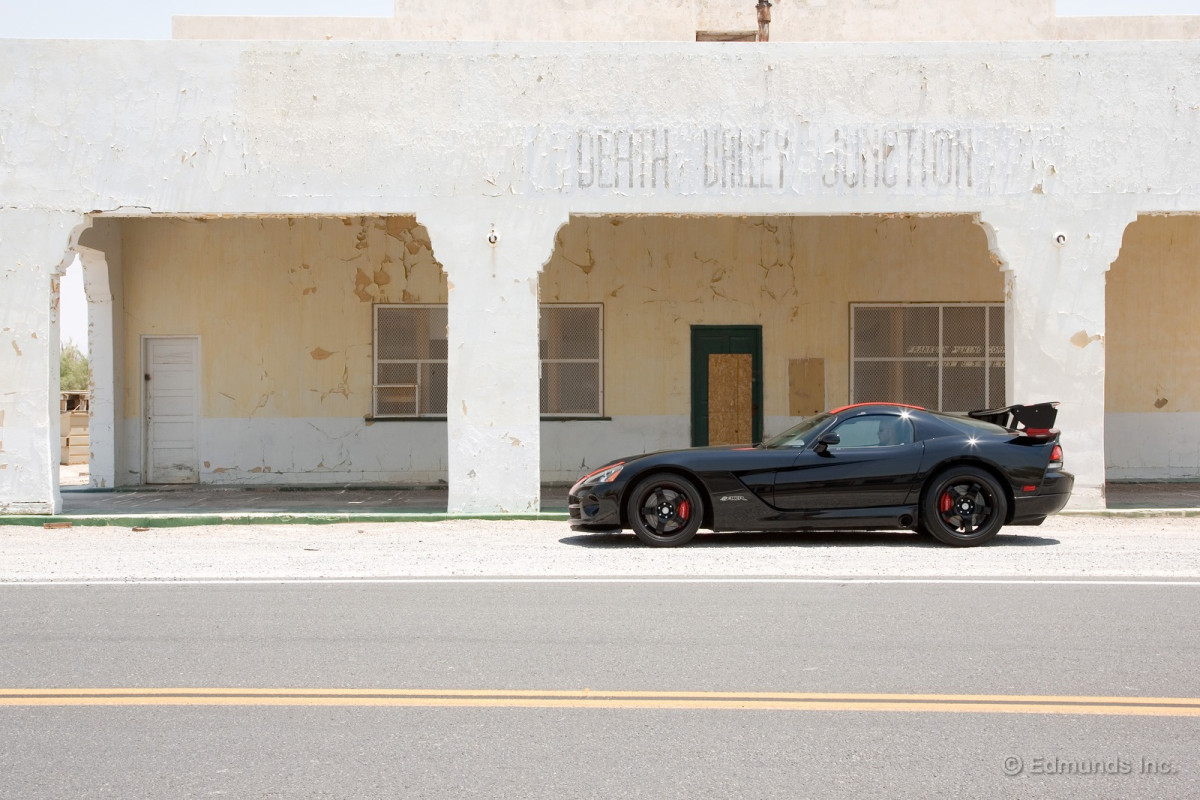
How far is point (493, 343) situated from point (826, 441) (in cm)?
425

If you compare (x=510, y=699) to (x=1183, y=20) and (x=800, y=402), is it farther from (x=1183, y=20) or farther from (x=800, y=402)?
(x=1183, y=20)

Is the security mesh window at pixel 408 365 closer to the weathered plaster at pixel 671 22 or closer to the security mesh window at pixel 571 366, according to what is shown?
the security mesh window at pixel 571 366

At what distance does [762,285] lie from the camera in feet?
55.4

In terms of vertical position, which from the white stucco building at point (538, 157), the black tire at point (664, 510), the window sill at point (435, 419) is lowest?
the black tire at point (664, 510)

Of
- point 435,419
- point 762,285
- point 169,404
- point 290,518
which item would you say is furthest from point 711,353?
point 169,404

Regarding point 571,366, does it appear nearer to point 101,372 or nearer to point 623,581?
point 101,372

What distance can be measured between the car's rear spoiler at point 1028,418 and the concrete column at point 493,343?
4.94m

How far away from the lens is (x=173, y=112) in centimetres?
1260

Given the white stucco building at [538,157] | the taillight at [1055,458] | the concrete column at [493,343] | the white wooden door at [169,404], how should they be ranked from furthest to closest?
the white wooden door at [169,404] → the concrete column at [493,343] → the white stucco building at [538,157] → the taillight at [1055,458]

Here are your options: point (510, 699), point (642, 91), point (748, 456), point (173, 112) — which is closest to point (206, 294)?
point (173, 112)

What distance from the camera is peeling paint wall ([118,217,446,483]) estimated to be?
16.9 metres

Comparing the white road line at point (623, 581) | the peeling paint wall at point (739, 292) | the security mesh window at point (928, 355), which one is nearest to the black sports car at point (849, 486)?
the white road line at point (623, 581)

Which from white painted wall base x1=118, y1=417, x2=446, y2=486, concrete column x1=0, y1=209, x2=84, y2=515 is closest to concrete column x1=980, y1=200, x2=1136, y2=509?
white painted wall base x1=118, y1=417, x2=446, y2=486

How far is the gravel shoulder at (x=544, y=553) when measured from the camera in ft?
29.3
